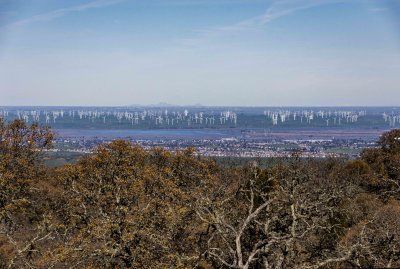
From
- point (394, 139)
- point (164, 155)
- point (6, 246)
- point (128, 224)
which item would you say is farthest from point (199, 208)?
point (394, 139)

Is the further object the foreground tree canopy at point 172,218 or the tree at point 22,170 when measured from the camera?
the tree at point 22,170

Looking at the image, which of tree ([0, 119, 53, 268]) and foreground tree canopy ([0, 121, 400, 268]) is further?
tree ([0, 119, 53, 268])

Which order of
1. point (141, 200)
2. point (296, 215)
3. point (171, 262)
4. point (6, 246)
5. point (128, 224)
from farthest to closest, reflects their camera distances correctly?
point (6, 246), point (141, 200), point (128, 224), point (171, 262), point (296, 215)

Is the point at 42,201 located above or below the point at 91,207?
below

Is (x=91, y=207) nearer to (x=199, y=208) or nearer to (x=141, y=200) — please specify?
(x=141, y=200)

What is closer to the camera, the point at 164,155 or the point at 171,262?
the point at 171,262

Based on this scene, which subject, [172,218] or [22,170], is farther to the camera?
[22,170]

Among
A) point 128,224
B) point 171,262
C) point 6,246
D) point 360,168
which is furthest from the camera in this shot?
point 360,168

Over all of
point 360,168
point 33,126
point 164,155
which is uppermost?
point 33,126
